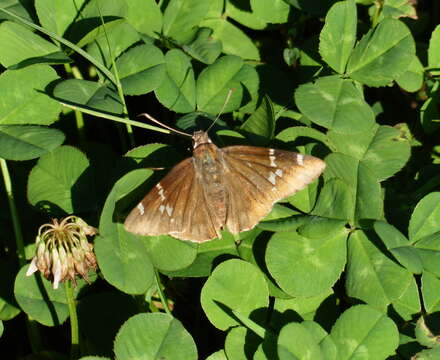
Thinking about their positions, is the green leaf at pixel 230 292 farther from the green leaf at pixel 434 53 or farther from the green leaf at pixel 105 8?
the green leaf at pixel 434 53

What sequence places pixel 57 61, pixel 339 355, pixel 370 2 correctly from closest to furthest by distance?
pixel 339 355 → pixel 57 61 → pixel 370 2

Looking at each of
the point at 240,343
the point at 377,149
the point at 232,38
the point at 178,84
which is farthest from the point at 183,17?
the point at 240,343

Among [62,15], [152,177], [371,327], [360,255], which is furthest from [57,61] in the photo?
[371,327]

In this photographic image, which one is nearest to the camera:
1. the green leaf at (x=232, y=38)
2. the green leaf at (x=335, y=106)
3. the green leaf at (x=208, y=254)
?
the green leaf at (x=208, y=254)

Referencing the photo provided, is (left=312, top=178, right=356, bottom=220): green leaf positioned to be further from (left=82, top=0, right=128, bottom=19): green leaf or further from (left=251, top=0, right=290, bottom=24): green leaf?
(left=82, top=0, right=128, bottom=19): green leaf

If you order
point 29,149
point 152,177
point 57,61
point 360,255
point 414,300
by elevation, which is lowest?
point 414,300

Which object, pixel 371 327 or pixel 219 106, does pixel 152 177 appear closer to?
pixel 219 106

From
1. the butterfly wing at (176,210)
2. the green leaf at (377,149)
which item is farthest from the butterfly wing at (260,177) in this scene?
the green leaf at (377,149)

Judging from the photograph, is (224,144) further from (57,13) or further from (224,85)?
(57,13)

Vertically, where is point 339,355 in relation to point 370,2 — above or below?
below
